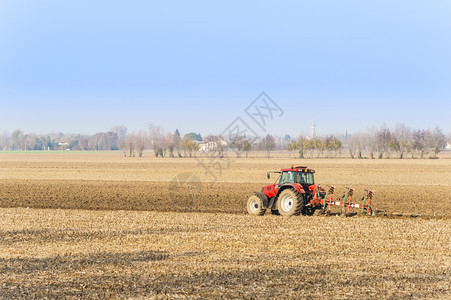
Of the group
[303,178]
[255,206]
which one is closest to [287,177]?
[303,178]

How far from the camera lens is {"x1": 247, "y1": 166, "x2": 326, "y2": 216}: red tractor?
22.9 meters

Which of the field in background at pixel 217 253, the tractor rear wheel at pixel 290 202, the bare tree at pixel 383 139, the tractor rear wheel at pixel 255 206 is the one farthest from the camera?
the bare tree at pixel 383 139

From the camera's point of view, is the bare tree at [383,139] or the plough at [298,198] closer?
the plough at [298,198]

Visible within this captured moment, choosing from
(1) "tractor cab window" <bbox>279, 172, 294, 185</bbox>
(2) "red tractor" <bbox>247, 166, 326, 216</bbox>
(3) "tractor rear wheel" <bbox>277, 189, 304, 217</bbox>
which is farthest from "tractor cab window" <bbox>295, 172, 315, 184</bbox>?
(3) "tractor rear wheel" <bbox>277, 189, 304, 217</bbox>

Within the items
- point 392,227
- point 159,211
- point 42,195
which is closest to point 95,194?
point 42,195

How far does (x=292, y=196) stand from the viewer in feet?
74.9

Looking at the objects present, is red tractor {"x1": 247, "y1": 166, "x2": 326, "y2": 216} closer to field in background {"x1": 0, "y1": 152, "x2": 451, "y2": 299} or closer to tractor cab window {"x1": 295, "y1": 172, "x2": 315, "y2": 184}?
tractor cab window {"x1": 295, "y1": 172, "x2": 315, "y2": 184}

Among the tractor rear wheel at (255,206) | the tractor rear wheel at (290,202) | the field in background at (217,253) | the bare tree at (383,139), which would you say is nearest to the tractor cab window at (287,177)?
the tractor rear wheel at (290,202)

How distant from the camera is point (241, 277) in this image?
513 inches

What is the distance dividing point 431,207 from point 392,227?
29.5 feet

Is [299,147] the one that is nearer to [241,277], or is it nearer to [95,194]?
[95,194]

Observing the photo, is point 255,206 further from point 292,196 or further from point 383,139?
point 383,139

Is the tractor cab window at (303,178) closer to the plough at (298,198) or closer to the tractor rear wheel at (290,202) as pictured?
the plough at (298,198)

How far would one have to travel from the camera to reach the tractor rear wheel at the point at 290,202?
22719mm
